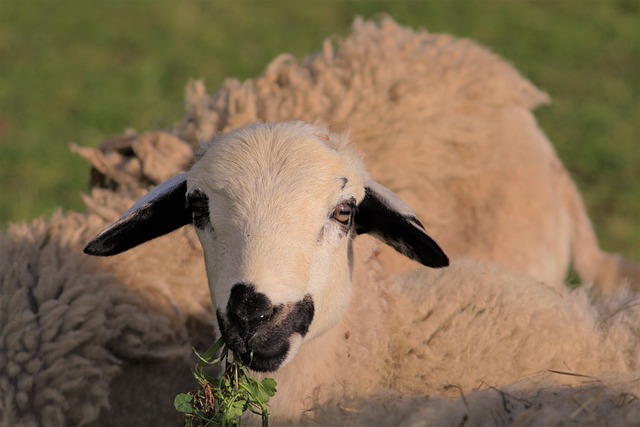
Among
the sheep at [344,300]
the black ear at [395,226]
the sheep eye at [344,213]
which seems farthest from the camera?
the black ear at [395,226]

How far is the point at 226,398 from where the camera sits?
3.35 m

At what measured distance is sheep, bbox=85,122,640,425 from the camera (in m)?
3.15

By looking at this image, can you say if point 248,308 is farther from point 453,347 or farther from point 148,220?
point 453,347

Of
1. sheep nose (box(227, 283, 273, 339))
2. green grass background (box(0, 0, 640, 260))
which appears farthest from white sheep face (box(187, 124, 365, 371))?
green grass background (box(0, 0, 640, 260))

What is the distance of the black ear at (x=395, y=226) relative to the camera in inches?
141

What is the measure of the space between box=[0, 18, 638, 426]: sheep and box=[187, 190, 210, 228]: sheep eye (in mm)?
626

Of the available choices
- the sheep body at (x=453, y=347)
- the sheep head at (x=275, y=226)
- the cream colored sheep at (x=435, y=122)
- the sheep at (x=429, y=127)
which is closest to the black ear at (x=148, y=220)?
the sheep head at (x=275, y=226)

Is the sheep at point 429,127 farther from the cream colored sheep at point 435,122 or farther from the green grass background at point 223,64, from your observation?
the green grass background at point 223,64

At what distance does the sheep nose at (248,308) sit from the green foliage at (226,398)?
0.23m

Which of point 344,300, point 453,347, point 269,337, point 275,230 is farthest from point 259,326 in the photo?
point 453,347

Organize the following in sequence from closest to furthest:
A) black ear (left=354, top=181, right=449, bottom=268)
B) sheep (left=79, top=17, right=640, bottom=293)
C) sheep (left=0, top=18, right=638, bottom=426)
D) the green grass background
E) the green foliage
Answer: the green foliage, black ear (left=354, top=181, right=449, bottom=268), sheep (left=0, top=18, right=638, bottom=426), sheep (left=79, top=17, right=640, bottom=293), the green grass background

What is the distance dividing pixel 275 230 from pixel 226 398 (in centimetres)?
59

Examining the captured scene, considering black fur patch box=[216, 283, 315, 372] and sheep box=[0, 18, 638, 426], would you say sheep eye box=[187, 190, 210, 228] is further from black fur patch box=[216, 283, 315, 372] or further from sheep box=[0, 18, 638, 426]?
sheep box=[0, 18, 638, 426]

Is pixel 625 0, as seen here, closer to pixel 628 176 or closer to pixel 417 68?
pixel 628 176
